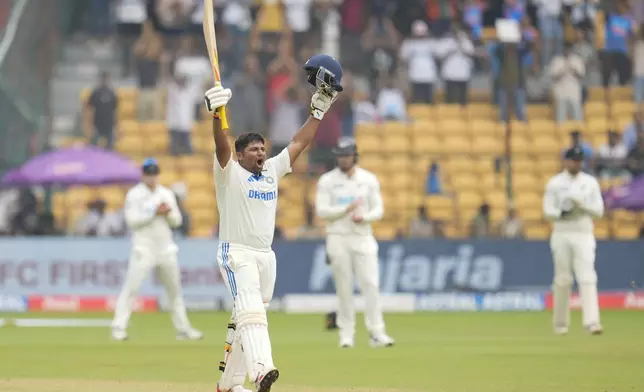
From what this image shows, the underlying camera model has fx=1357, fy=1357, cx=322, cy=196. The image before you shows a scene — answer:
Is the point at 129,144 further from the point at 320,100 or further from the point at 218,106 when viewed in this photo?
the point at 218,106

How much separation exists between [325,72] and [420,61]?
52.5 ft

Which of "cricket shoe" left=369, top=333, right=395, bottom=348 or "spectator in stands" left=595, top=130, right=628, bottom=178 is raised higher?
"spectator in stands" left=595, top=130, right=628, bottom=178

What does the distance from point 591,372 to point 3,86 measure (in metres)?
12.5

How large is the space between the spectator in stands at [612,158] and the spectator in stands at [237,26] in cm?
670

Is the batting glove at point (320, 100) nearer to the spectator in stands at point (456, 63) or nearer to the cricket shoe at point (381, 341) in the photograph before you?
the cricket shoe at point (381, 341)

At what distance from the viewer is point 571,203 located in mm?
15336

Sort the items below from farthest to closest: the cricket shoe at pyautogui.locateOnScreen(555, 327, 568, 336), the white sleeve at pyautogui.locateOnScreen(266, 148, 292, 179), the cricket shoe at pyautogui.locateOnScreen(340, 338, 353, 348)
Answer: the cricket shoe at pyautogui.locateOnScreen(555, 327, 568, 336), the cricket shoe at pyautogui.locateOnScreen(340, 338, 353, 348), the white sleeve at pyautogui.locateOnScreen(266, 148, 292, 179)

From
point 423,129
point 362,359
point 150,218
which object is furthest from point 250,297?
point 423,129

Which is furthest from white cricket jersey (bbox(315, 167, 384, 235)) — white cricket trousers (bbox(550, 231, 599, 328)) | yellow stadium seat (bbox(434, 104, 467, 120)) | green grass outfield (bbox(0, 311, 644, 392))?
yellow stadium seat (bbox(434, 104, 467, 120))

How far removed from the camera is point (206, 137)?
24969 millimetres

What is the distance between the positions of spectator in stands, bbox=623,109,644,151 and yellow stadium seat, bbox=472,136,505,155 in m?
2.20

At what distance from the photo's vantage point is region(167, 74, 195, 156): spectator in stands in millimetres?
24153

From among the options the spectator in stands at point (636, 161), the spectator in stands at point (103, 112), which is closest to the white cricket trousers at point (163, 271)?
the spectator in stands at point (103, 112)

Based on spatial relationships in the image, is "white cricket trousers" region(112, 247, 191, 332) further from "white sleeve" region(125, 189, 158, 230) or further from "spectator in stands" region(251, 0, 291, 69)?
"spectator in stands" region(251, 0, 291, 69)
